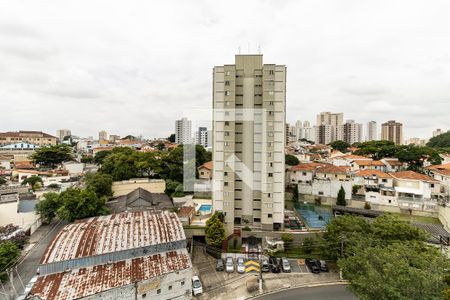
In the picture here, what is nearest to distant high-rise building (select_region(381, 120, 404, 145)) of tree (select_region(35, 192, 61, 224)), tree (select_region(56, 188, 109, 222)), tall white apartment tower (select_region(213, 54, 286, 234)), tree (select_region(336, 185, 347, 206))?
tree (select_region(336, 185, 347, 206))

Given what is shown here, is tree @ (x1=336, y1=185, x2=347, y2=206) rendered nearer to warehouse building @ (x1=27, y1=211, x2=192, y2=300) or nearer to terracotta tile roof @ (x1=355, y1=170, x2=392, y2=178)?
terracotta tile roof @ (x1=355, y1=170, x2=392, y2=178)

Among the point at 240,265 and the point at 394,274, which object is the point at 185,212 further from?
the point at 394,274

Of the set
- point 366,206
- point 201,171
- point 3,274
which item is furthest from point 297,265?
point 201,171

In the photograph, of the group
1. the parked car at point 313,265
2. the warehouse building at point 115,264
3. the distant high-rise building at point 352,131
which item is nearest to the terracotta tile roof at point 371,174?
the parked car at point 313,265

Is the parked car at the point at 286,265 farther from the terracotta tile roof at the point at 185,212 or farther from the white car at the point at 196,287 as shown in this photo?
the terracotta tile roof at the point at 185,212

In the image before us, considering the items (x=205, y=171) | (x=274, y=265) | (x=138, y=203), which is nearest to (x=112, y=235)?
(x=138, y=203)
